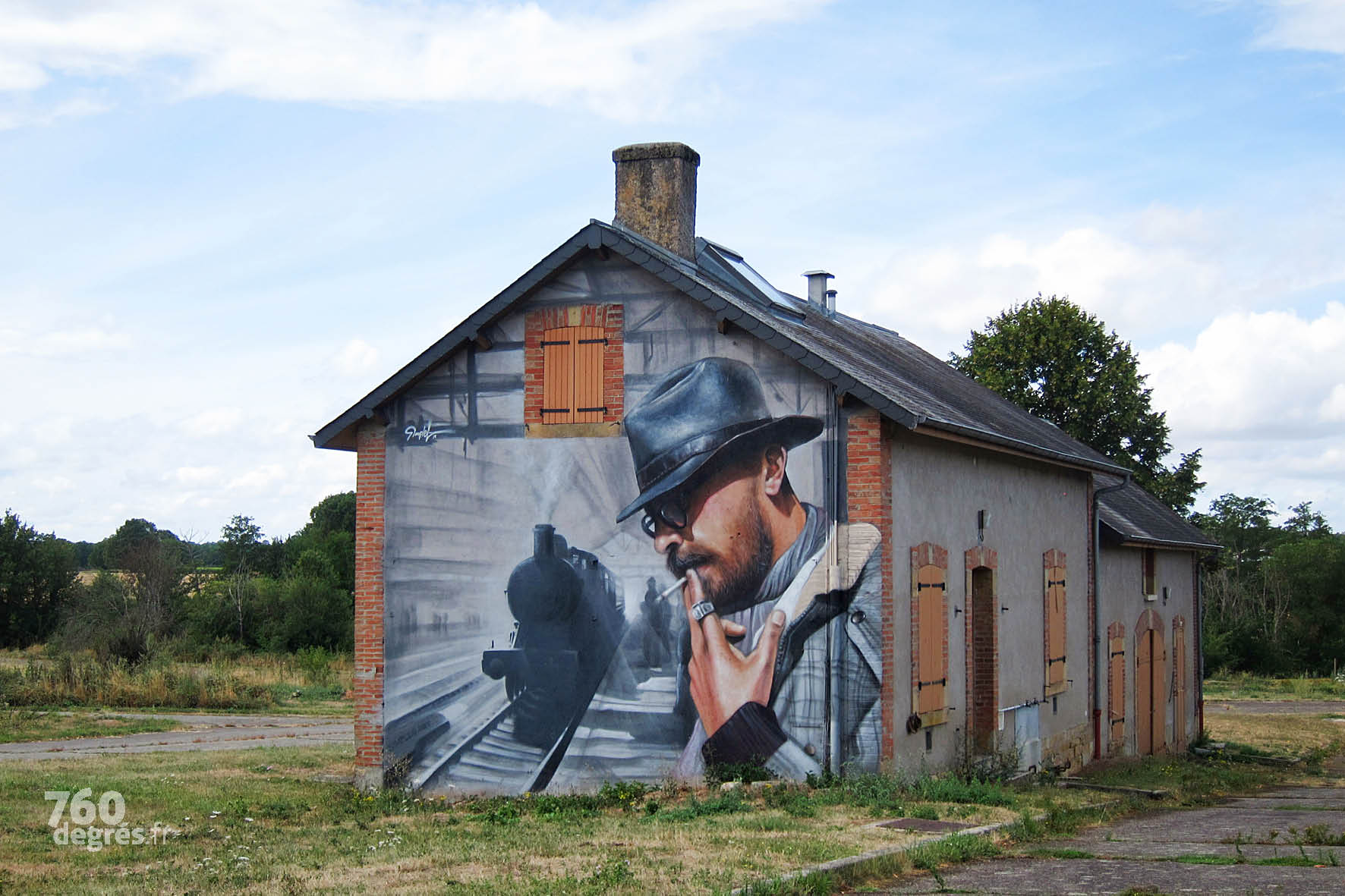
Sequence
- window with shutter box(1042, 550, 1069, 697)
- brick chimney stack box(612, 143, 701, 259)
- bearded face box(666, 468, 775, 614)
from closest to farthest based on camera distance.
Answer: bearded face box(666, 468, 775, 614), brick chimney stack box(612, 143, 701, 259), window with shutter box(1042, 550, 1069, 697)

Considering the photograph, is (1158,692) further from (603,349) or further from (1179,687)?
(603,349)

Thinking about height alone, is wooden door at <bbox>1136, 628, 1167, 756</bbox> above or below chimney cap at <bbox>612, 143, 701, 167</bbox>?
below

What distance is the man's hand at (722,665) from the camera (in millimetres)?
13055

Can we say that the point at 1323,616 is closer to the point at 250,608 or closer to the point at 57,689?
the point at 250,608

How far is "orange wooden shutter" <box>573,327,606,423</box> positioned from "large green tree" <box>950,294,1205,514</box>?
2429 centimetres

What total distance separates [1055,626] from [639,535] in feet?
22.4

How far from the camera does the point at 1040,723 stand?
17.1 metres

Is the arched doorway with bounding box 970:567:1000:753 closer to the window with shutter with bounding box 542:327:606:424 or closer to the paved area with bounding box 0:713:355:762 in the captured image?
the window with shutter with bounding box 542:327:606:424

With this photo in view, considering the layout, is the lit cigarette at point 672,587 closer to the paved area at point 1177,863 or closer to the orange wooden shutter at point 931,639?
the orange wooden shutter at point 931,639

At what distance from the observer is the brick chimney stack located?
15.9m

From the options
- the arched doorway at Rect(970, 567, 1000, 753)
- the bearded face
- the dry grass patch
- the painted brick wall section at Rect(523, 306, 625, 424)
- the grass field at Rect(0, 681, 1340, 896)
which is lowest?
the dry grass patch

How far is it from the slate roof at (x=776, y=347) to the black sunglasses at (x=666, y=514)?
1.80 m

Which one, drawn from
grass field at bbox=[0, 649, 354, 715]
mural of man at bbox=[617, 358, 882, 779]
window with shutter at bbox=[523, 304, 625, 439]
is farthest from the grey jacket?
grass field at bbox=[0, 649, 354, 715]

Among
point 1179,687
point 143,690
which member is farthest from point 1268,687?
point 143,690
